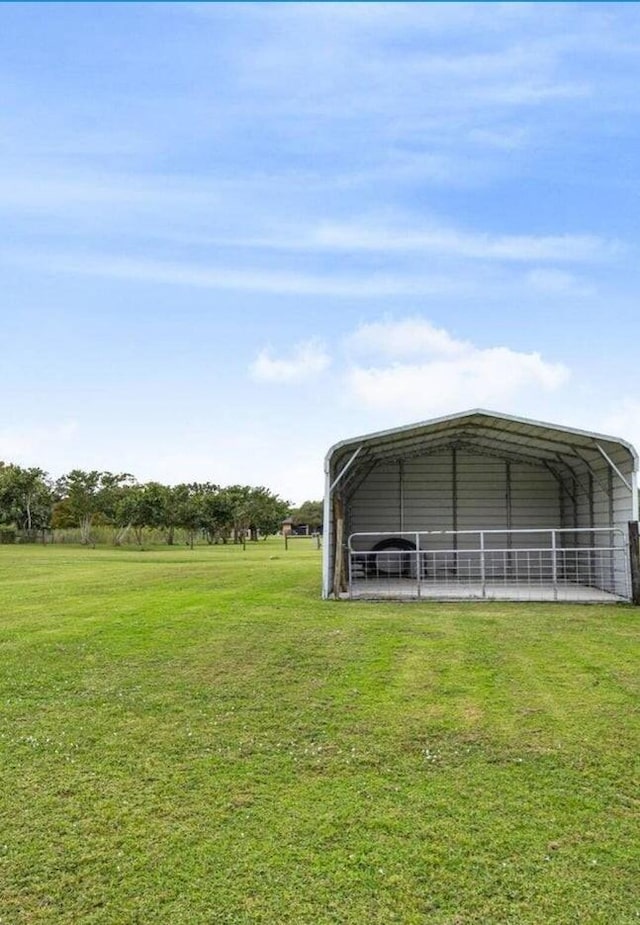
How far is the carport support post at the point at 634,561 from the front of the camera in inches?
436

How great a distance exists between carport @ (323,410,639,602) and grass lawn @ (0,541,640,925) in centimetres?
538

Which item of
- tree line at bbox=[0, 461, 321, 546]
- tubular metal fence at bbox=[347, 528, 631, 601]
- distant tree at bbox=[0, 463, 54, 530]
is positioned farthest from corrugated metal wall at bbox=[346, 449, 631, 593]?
distant tree at bbox=[0, 463, 54, 530]

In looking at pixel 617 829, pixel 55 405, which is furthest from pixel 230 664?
pixel 55 405

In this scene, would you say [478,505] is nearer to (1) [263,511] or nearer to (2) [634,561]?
(2) [634,561]

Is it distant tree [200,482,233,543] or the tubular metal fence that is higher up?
distant tree [200,482,233,543]

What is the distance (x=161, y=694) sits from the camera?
6004mm

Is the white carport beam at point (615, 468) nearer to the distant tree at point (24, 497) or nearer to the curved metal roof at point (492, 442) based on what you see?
the curved metal roof at point (492, 442)

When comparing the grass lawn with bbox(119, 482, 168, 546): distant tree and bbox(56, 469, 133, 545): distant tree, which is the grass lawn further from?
bbox(56, 469, 133, 545): distant tree

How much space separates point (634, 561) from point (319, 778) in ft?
28.2

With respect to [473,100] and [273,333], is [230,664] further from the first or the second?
[273,333]

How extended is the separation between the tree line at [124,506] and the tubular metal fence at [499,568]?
24770 mm

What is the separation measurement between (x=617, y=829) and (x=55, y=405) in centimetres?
3210

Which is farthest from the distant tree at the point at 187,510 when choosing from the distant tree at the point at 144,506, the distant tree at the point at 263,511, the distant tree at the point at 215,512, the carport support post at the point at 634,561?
the carport support post at the point at 634,561

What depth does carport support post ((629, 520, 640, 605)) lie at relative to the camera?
11078 millimetres
